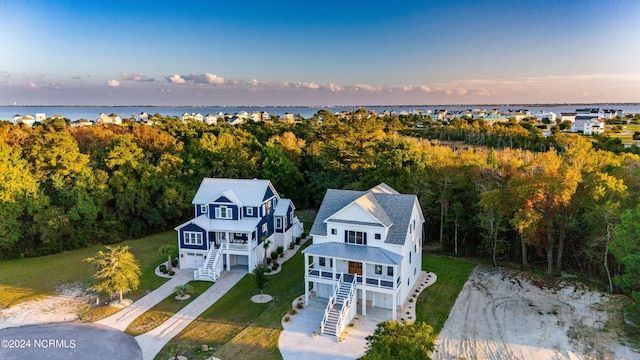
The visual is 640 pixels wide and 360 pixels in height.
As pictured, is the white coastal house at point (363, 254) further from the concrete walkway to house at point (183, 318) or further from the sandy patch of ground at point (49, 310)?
the sandy patch of ground at point (49, 310)

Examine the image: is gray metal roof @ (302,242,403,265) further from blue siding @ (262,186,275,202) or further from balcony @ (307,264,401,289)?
blue siding @ (262,186,275,202)

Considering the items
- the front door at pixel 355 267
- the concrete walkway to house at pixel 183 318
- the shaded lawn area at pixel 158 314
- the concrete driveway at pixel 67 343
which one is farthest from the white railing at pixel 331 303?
the shaded lawn area at pixel 158 314

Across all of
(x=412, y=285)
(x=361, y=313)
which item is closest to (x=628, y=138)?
(x=412, y=285)

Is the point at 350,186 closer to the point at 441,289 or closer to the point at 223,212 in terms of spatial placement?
the point at 223,212

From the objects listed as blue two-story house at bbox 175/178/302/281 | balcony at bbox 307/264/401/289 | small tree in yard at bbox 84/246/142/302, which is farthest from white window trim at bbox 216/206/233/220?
balcony at bbox 307/264/401/289

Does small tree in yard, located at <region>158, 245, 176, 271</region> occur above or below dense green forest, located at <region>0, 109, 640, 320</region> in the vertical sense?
below

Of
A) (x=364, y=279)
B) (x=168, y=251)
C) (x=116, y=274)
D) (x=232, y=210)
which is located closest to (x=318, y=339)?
(x=364, y=279)

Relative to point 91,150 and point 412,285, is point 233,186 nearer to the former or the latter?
point 412,285
